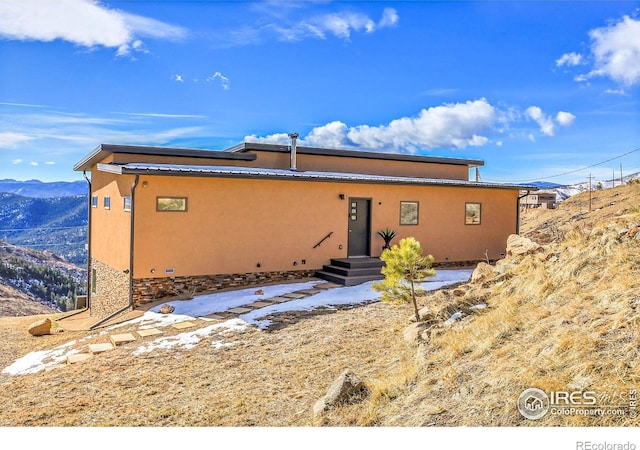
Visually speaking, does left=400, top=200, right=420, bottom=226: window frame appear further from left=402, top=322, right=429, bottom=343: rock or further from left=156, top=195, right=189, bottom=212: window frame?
left=402, top=322, right=429, bottom=343: rock

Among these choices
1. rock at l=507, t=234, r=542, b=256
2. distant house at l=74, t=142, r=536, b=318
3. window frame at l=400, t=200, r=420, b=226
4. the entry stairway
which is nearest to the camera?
rock at l=507, t=234, r=542, b=256

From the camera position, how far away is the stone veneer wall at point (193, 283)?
10.1 meters

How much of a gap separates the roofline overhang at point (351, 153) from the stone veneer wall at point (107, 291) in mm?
4758

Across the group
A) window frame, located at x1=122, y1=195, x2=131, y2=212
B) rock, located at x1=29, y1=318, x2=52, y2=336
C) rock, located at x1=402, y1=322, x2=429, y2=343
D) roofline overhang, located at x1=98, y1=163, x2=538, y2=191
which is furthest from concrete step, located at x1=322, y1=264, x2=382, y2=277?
rock, located at x1=29, y1=318, x2=52, y2=336

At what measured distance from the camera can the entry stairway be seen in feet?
36.7

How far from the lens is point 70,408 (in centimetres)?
482

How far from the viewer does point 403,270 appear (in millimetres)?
6176

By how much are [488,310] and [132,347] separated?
18.8ft

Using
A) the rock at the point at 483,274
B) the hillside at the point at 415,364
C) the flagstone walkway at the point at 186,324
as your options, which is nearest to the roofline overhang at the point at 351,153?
the flagstone walkway at the point at 186,324

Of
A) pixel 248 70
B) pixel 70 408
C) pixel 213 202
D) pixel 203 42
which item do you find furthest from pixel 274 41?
pixel 70 408

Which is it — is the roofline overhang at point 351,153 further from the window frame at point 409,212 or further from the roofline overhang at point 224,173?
the window frame at point 409,212
